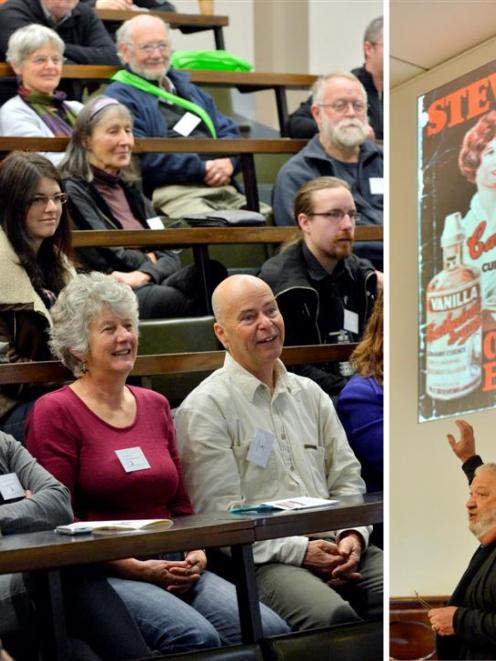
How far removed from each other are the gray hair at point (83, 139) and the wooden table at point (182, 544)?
1247 millimetres

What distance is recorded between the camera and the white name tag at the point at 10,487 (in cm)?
200

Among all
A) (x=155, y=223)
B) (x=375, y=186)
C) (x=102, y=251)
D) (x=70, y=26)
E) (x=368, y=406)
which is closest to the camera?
(x=368, y=406)

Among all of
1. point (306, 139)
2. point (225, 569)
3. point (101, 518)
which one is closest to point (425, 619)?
point (225, 569)

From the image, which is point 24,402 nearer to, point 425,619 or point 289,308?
point 289,308

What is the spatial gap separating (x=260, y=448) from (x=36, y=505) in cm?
47

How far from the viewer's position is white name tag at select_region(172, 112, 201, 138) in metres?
3.67

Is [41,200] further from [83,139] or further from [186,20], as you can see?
[186,20]

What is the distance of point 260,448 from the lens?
2.26 meters

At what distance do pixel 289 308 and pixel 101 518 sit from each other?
0.79 m

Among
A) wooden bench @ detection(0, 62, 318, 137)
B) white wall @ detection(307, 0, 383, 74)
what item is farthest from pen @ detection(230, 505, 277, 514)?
white wall @ detection(307, 0, 383, 74)

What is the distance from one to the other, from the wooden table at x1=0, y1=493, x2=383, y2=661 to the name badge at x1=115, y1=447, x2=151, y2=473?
0.14m

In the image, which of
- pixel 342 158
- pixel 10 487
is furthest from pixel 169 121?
pixel 10 487

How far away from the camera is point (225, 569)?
7.20 feet

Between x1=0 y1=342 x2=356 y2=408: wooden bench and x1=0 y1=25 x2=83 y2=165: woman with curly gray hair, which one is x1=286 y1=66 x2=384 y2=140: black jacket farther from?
x1=0 y1=342 x2=356 y2=408: wooden bench
